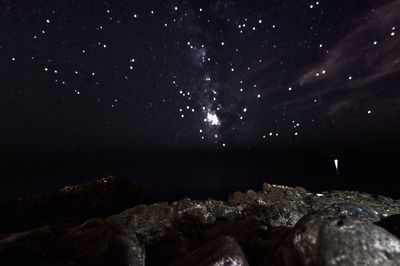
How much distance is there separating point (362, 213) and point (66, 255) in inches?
486

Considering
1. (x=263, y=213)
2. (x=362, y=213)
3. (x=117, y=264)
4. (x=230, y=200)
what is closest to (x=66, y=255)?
(x=117, y=264)

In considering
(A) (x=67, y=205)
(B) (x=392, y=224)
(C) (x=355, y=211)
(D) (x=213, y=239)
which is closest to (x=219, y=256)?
(D) (x=213, y=239)

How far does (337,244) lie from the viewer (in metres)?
3.84

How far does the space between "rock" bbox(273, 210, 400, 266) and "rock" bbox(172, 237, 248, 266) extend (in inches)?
27.8

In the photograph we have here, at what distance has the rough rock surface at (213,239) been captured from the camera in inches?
152

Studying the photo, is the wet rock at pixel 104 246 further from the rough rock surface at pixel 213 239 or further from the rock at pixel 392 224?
the rock at pixel 392 224

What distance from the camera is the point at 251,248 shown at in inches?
247

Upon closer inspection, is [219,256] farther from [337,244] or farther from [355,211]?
[355,211]

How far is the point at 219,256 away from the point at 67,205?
41.8 feet

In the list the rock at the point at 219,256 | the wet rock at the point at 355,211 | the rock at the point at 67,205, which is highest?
the rock at the point at 219,256

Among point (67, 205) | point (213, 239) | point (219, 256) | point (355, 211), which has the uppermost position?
point (219, 256)

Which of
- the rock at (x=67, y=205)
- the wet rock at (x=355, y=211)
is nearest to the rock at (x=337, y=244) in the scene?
the wet rock at (x=355, y=211)

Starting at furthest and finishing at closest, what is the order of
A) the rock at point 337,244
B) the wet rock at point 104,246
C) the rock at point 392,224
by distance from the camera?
the wet rock at point 104,246, the rock at point 392,224, the rock at point 337,244

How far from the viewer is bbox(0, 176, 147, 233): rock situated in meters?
13.6
